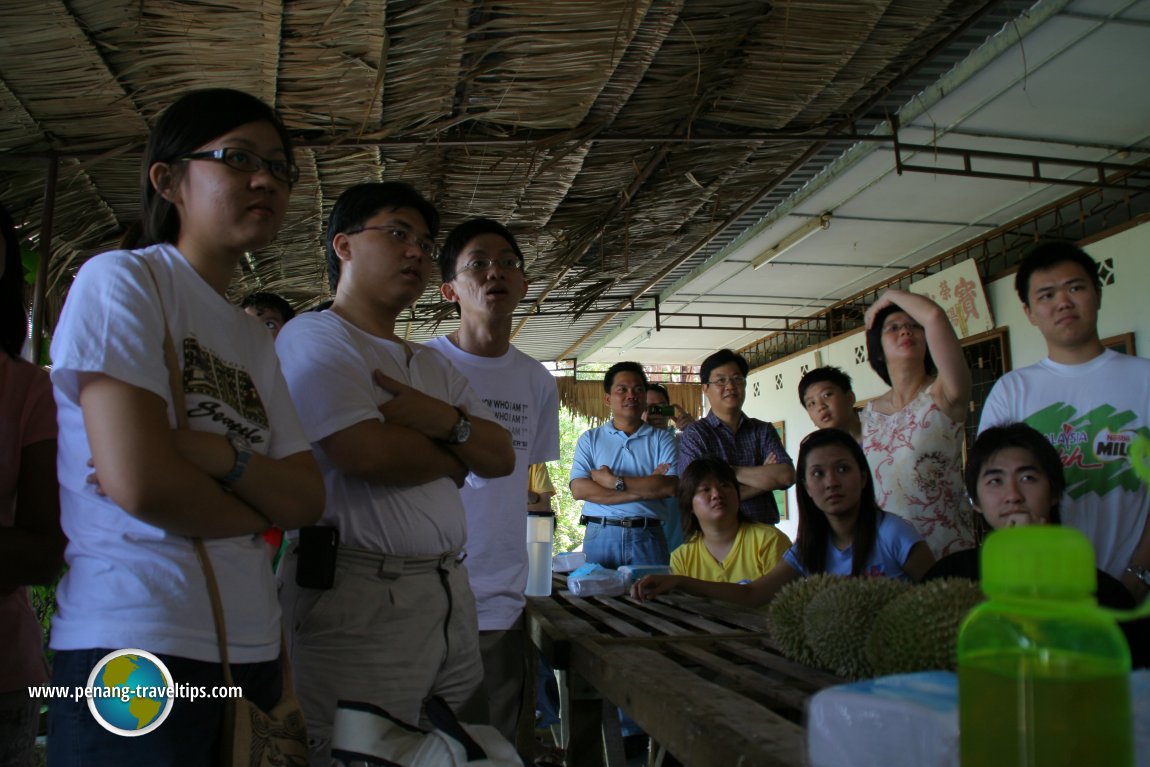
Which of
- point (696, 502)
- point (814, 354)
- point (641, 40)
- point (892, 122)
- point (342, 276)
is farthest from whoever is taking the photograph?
point (814, 354)

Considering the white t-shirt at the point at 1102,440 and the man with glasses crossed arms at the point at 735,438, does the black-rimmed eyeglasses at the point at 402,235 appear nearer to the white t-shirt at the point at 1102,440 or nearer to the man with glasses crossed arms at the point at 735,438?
the white t-shirt at the point at 1102,440

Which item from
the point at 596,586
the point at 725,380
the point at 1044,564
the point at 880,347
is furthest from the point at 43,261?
the point at 1044,564

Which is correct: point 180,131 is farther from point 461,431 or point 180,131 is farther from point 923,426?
point 923,426

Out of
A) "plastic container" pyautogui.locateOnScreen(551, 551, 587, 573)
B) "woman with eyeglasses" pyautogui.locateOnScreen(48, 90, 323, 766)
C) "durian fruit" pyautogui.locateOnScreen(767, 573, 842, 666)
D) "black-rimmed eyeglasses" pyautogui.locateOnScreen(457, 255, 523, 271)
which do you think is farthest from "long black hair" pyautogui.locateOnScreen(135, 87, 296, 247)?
"plastic container" pyautogui.locateOnScreen(551, 551, 587, 573)

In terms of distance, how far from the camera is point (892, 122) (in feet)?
13.1

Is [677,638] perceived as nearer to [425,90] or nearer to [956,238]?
[425,90]

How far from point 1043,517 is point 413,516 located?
1542mm

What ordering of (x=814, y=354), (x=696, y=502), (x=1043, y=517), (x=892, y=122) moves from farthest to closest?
(x=814, y=354), (x=892, y=122), (x=696, y=502), (x=1043, y=517)

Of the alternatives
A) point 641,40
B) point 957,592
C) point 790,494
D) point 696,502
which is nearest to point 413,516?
point 957,592

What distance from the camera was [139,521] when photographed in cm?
112

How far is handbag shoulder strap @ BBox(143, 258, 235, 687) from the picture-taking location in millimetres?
1132

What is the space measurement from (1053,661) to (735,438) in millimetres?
3682

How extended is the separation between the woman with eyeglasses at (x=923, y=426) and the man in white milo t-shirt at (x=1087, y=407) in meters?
0.28

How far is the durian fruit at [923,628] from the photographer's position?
1105 millimetres
